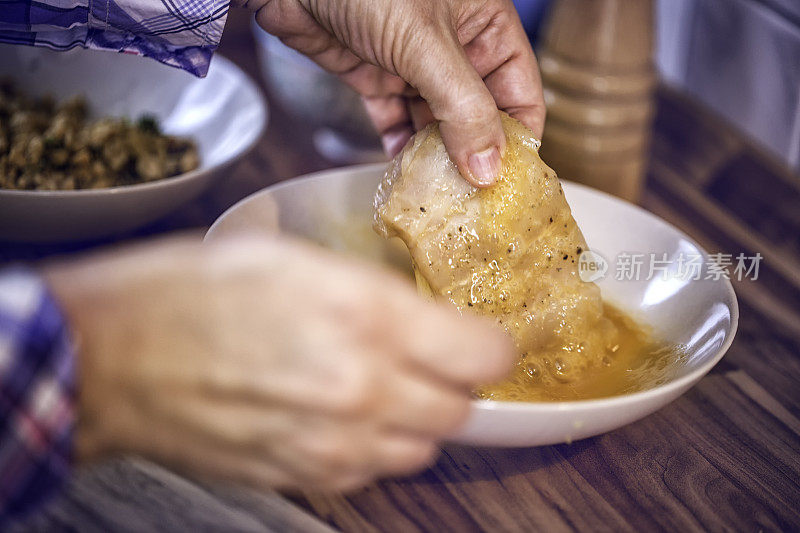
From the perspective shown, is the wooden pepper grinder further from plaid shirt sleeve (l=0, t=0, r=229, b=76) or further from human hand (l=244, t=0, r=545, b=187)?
plaid shirt sleeve (l=0, t=0, r=229, b=76)

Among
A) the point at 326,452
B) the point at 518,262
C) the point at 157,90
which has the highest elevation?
the point at 326,452

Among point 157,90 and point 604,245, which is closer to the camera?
point 604,245

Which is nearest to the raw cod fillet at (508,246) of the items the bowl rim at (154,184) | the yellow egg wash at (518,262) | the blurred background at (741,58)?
the yellow egg wash at (518,262)

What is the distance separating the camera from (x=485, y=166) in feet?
2.98

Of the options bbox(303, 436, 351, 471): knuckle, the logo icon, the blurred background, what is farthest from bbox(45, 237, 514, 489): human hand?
the blurred background

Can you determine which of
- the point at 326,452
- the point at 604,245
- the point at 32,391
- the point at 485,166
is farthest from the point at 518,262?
the point at 32,391

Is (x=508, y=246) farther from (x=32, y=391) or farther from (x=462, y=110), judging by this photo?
(x=32, y=391)

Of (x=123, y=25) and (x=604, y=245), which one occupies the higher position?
(x=123, y=25)

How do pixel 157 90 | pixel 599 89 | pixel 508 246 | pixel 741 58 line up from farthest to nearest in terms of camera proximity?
pixel 741 58 < pixel 157 90 < pixel 599 89 < pixel 508 246

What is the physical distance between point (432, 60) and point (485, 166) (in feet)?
0.51

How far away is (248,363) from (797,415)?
0.80 metres

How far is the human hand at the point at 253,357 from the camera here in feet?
1.71

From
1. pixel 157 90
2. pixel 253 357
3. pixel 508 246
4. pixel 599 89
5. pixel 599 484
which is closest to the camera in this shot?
pixel 253 357

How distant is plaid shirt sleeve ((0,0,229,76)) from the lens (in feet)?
3.46
